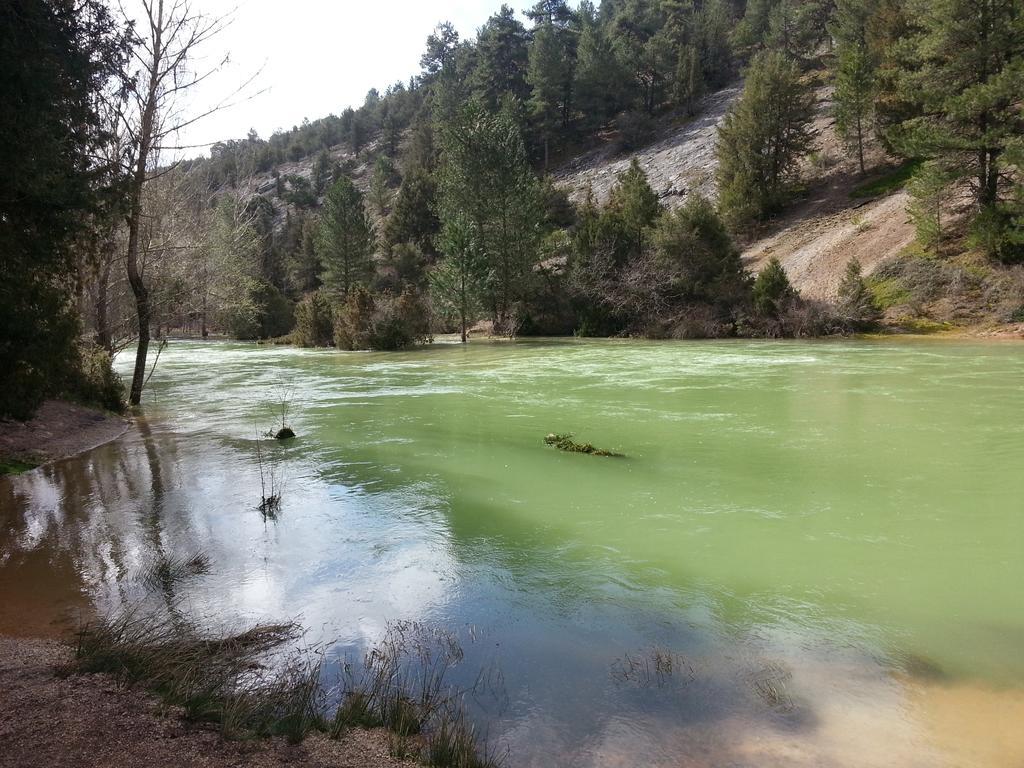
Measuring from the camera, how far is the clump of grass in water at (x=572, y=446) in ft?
31.3


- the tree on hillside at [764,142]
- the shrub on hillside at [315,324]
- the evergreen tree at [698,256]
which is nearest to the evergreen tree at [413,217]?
the shrub on hillside at [315,324]

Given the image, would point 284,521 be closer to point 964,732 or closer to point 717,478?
point 717,478

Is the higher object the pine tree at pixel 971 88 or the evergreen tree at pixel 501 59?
the evergreen tree at pixel 501 59

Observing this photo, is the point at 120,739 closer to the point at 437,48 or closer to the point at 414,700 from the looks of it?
the point at 414,700

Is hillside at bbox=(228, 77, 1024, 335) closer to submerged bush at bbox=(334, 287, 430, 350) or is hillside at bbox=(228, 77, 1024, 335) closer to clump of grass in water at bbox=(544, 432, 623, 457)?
submerged bush at bbox=(334, 287, 430, 350)

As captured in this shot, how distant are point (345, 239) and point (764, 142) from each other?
32.5 meters

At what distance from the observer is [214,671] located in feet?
12.3

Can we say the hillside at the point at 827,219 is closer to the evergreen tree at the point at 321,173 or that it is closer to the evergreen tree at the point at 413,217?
the evergreen tree at the point at 413,217

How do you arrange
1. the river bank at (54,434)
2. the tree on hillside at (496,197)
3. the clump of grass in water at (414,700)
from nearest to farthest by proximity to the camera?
the clump of grass in water at (414,700) → the river bank at (54,434) → the tree on hillside at (496,197)

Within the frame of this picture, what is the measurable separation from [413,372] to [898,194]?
33.2 meters

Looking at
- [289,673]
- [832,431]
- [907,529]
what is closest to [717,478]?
[907,529]

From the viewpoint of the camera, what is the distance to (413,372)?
2305cm

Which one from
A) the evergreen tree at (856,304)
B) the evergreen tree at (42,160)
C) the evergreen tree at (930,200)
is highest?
the evergreen tree at (930,200)

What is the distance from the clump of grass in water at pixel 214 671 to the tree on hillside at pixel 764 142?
46375 mm
